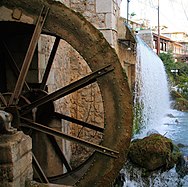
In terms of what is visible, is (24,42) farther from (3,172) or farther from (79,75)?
(3,172)

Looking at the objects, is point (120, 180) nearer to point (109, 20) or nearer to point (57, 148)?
point (57, 148)

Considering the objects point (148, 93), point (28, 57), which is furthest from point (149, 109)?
point (28, 57)

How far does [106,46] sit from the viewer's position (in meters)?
3.45

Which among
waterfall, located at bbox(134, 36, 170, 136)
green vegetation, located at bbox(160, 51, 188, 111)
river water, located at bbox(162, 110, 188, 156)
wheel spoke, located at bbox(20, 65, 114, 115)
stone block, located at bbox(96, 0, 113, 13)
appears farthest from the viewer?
green vegetation, located at bbox(160, 51, 188, 111)

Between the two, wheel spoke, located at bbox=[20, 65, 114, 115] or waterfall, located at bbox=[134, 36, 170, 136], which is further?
waterfall, located at bbox=[134, 36, 170, 136]

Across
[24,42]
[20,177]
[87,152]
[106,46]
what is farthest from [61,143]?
[20,177]

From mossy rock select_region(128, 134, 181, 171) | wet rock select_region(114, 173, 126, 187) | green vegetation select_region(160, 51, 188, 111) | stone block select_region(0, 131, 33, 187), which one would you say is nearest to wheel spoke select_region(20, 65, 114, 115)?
stone block select_region(0, 131, 33, 187)

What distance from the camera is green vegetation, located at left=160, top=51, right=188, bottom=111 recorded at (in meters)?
14.6

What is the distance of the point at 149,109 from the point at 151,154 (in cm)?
540

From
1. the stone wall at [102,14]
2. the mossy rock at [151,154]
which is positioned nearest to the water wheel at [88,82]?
the stone wall at [102,14]

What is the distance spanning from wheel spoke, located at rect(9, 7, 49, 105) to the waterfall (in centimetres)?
563

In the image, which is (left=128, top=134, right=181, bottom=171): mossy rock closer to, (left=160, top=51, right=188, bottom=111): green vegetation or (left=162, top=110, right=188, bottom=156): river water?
(left=162, top=110, right=188, bottom=156): river water

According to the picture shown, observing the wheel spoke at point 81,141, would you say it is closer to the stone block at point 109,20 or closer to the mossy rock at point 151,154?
the mossy rock at point 151,154

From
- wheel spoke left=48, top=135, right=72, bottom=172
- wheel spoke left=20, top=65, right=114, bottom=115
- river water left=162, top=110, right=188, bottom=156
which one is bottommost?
river water left=162, top=110, right=188, bottom=156
